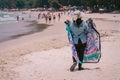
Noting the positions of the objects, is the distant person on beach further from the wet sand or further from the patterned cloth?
the wet sand

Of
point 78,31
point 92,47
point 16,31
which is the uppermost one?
point 78,31

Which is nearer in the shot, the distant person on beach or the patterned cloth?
the distant person on beach

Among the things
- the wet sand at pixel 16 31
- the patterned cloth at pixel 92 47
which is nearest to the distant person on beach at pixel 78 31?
the patterned cloth at pixel 92 47

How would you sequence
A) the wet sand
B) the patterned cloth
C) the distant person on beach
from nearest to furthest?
1. the distant person on beach
2. the patterned cloth
3. the wet sand

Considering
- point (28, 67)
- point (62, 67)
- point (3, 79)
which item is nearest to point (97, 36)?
point (62, 67)

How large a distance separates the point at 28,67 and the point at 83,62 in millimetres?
1555

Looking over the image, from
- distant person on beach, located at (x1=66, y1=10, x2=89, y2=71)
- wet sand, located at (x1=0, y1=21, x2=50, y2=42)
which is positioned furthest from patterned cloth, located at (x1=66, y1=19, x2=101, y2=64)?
wet sand, located at (x1=0, y1=21, x2=50, y2=42)

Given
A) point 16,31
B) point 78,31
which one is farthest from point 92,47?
point 16,31

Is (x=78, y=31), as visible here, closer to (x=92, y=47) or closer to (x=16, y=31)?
(x=92, y=47)

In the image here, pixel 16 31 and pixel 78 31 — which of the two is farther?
pixel 16 31

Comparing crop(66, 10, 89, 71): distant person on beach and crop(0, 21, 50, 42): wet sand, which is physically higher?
crop(66, 10, 89, 71): distant person on beach

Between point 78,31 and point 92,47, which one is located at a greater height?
point 78,31

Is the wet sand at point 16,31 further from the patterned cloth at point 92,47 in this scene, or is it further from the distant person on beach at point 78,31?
the distant person on beach at point 78,31

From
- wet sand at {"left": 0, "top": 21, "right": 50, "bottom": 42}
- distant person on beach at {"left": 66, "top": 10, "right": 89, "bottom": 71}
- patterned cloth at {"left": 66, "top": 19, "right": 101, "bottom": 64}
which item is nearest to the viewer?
distant person on beach at {"left": 66, "top": 10, "right": 89, "bottom": 71}
